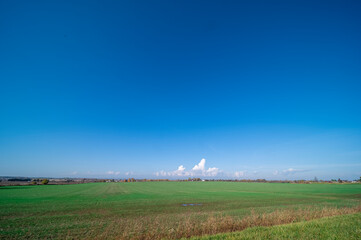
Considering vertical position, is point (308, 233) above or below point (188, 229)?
above

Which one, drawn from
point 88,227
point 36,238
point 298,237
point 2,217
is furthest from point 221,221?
point 2,217

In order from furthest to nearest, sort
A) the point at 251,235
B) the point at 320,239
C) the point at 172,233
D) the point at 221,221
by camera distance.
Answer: the point at 221,221 < the point at 172,233 < the point at 251,235 < the point at 320,239

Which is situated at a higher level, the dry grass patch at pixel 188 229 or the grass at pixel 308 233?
the grass at pixel 308 233

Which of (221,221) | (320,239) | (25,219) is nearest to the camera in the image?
(320,239)

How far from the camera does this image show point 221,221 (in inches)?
604

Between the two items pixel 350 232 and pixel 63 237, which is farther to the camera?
pixel 63 237

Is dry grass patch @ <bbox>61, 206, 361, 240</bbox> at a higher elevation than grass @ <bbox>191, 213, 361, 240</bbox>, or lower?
lower

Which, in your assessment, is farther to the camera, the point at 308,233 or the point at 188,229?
the point at 188,229

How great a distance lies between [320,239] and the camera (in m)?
10.5

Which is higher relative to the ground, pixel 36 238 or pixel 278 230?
pixel 278 230

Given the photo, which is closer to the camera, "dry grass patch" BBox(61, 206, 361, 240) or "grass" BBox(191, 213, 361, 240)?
"grass" BBox(191, 213, 361, 240)

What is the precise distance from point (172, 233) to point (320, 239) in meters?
9.40

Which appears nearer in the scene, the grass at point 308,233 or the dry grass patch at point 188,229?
the grass at point 308,233

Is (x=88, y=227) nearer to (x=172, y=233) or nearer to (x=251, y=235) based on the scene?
(x=172, y=233)
